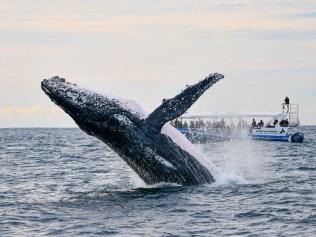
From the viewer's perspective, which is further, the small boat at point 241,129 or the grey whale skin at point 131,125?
the small boat at point 241,129

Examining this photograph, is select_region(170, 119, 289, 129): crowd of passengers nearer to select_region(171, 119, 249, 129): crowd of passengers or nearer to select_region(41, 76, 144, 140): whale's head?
select_region(171, 119, 249, 129): crowd of passengers

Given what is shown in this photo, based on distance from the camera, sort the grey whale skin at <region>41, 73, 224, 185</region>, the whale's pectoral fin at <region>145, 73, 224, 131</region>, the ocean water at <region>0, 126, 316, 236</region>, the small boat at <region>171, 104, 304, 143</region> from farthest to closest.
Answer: the small boat at <region>171, 104, 304, 143</region> < the grey whale skin at <region>41, 73, 224, 185</region> < the whale's pectoral fin at <region>145, 73, 224, 131</region> < the ocean water at <region>0, 126, 316, 236</region>

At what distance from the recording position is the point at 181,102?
14656 millimetres

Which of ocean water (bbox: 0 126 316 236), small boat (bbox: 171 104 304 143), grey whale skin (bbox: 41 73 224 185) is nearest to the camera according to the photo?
ocean water (bbox: 0 126 316 236)

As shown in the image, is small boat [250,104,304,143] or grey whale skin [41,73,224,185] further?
small boat [250,104,304,143]

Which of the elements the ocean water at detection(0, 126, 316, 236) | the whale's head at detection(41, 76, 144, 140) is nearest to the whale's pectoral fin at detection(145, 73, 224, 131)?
the whale's head at detection(41, 76, 144, 140)

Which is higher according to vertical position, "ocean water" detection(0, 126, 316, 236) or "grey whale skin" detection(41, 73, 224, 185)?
"grey whale skin" detection(41, 73, 224, 185)

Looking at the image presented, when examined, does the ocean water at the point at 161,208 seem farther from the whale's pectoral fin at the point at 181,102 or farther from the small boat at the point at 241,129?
the small boat at the point at 241,129

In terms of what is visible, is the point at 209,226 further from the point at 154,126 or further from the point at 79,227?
the point at 154,126

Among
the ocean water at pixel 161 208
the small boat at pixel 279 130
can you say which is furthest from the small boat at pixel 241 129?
the ocean water at pixel 161 208

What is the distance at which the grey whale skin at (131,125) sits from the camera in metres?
15.0

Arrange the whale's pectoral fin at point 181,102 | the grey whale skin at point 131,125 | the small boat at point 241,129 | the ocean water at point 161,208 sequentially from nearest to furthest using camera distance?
the ocean water at point 161,208
the whale's pectoral fin at point 181,102
the grey whale skin at point 131,125
the small boat at point 241,129

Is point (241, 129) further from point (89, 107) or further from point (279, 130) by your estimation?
point (89, 107)

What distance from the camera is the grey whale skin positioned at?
15.0m
